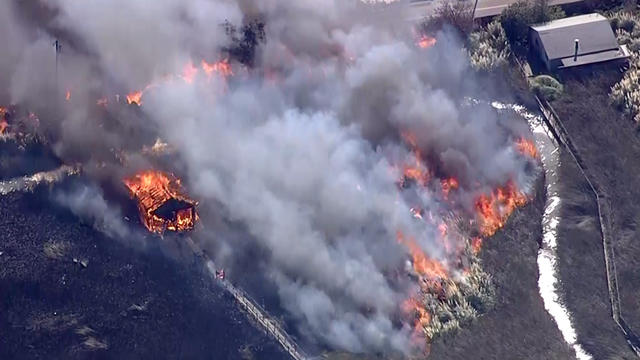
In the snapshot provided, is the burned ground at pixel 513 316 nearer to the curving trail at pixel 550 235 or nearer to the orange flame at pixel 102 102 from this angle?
the curving trail at pixel 550 235

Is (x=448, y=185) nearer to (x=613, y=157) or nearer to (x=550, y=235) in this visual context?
(x=550, y=235)

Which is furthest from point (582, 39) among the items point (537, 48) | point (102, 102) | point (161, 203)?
point (102, 102)

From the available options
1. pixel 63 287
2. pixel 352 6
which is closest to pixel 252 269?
pixel 63 287

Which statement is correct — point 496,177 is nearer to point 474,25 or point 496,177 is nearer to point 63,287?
point 474,25

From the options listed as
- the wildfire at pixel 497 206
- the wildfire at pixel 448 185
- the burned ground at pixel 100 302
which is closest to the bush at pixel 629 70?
the wildfire at pixel 497 206

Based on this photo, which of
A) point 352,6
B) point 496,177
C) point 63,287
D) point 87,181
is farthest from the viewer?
point 352,6
